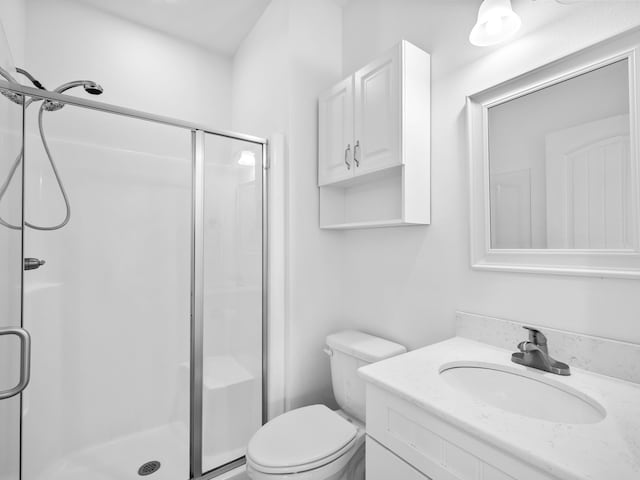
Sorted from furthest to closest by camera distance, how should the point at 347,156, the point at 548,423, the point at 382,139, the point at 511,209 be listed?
the point at 347,156, the point at 382,139, the point at 511,209, the point at 548,423

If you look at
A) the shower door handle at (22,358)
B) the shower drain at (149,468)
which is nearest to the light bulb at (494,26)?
the shower door handle at (22,358)

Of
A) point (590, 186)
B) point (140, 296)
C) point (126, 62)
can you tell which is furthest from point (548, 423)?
point (126, 62)

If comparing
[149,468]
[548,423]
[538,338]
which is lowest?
[149,468]

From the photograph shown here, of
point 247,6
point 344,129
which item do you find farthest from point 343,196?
point 247,6

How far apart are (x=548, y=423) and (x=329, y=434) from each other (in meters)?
0.86

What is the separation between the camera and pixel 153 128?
2.04m

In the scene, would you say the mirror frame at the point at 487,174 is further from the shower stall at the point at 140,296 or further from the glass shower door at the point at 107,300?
the glass shower door at the point at 107,300

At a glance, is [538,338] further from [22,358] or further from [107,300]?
[107,300]

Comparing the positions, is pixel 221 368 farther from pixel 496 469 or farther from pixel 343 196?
pixel 496 469

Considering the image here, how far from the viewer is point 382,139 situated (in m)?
1.46

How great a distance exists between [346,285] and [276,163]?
86cm

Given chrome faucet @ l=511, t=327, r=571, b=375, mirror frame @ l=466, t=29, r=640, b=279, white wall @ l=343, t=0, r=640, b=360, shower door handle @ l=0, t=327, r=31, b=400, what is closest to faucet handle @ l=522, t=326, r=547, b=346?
chrome faucet @ l=511, t=327, r=571, b=375

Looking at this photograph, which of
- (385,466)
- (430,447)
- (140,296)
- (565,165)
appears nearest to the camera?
(430,447)

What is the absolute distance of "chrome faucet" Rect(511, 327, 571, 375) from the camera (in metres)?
0.96
